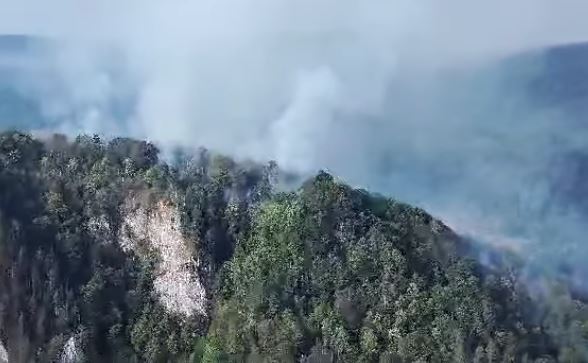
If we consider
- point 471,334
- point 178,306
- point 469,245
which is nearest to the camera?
point 471,334

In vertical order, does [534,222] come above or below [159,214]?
below

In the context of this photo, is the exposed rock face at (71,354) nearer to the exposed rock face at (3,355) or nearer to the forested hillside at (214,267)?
the forested hillside at (214,267)

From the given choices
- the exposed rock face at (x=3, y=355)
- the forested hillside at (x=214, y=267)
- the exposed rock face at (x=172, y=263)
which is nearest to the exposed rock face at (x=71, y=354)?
the forested hillside at (x=214, y=267)

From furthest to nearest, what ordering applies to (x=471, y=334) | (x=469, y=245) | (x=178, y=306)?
(x=178, y=306)
(x=469, y=245)
(x=471, y=334)

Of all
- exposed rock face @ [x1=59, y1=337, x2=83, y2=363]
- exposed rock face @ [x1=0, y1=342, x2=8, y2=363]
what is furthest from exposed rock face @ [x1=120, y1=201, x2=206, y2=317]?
exposed rock face @ [x1=0, y1=342, x2=8, y2=363]

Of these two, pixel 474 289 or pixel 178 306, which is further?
pixel 178 306

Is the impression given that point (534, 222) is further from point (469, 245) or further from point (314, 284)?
point (314, 284)

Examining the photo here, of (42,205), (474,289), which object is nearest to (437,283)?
(474,289)
